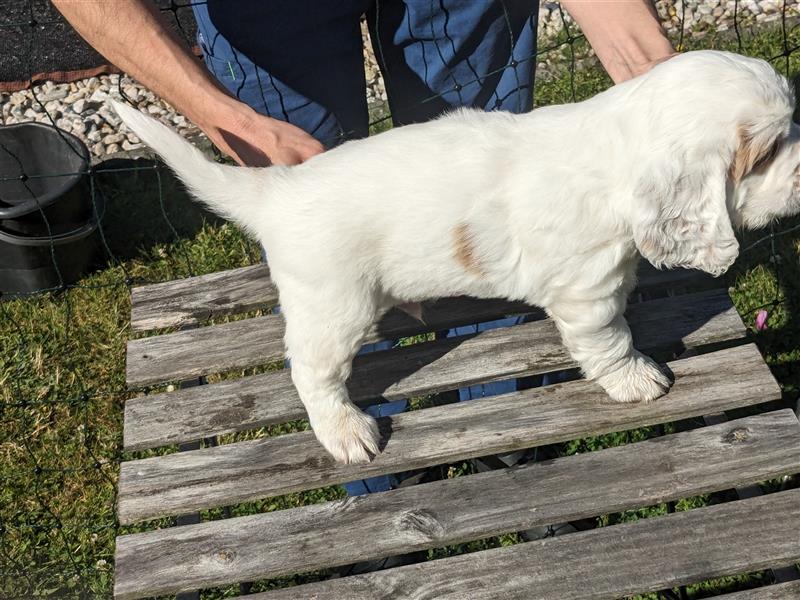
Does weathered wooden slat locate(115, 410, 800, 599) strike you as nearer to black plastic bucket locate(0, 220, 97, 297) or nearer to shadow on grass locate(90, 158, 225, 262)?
black plastic bucket locate(0, 220, 97, 297)

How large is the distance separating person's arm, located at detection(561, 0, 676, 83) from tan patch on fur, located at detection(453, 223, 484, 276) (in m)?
0.86

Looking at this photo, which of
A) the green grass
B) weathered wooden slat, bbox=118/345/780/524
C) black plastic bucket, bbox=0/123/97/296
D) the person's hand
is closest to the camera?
the person's hand

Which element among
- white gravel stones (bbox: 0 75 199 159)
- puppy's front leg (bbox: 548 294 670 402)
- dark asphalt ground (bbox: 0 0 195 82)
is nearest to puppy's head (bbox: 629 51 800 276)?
puppy's front leg (bbox: 548 294 670 402)

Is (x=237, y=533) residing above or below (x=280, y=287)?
below

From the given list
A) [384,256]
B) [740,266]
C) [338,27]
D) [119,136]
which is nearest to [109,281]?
[119,136]

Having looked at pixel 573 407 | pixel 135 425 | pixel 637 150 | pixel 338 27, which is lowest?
pixel 573 407

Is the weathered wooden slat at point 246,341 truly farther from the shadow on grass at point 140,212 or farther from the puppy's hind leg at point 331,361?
the shadow on grass at point 140,212

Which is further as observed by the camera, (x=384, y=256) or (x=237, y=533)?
(x=237, y=533)

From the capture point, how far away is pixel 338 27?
308 cm

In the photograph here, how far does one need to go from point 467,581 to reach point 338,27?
1.74 m

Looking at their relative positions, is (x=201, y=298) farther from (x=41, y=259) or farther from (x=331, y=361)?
(x=41, y=259)

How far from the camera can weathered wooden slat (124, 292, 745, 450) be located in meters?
3.08

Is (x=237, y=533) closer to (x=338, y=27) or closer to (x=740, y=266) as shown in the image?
(x=338, y=27)

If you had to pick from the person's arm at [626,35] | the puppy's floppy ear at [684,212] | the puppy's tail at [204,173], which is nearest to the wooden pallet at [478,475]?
the puppy's floppy ear at [684,212]
